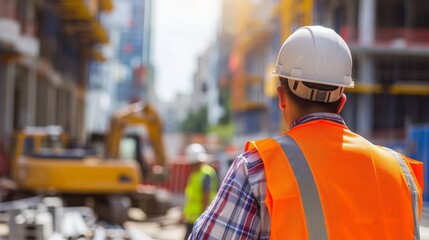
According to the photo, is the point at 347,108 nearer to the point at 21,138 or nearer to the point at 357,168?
the point at 21,138

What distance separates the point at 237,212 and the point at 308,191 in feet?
0.68

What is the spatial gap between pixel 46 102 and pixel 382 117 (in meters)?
17.5

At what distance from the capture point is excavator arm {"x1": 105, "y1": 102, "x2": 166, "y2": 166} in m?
17.6

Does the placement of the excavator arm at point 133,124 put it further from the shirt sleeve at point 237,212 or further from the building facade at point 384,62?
the building facade at point 384,62

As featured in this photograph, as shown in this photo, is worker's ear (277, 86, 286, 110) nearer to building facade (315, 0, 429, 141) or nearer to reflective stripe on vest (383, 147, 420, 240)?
reflective stripe on vest (383, 147, 420, 240)

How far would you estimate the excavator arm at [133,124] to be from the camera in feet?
57.8

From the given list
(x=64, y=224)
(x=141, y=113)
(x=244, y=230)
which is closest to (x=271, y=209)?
(x=244, y=230)

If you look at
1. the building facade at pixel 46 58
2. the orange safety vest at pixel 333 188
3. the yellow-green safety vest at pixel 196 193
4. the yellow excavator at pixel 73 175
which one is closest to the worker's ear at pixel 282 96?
the orange safety vest at pixel 333 188

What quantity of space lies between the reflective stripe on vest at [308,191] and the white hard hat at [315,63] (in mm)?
210

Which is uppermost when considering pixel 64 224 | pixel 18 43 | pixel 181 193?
pixel 18 43

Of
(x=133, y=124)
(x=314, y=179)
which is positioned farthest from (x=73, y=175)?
(x=314, y=179)

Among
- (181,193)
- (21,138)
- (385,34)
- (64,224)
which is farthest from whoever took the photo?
(385,34)

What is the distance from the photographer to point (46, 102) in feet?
126

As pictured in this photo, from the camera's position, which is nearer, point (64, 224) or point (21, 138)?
point (64, 224)
